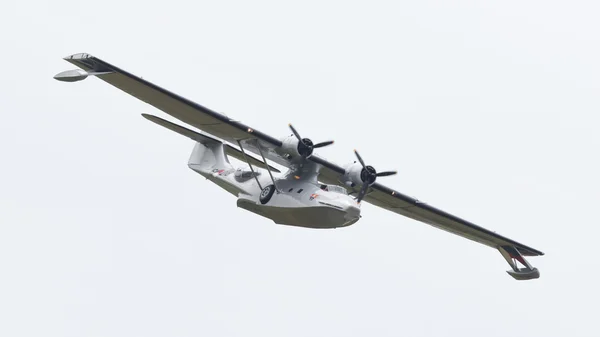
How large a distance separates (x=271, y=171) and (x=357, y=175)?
3219 millimetres

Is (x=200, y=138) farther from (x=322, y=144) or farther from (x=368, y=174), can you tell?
(x=368, y=174)

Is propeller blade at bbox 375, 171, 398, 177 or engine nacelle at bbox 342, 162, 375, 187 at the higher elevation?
propeller blade at bbox 375, 171, 398, 177

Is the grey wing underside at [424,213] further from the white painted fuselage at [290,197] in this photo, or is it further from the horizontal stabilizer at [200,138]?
the horizontal stabilizer at [200,138]

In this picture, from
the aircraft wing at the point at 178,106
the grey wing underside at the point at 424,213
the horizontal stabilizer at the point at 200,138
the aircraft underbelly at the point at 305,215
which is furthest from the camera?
the grey wing underside at the point at 424,213

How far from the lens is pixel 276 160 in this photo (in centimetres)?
3338

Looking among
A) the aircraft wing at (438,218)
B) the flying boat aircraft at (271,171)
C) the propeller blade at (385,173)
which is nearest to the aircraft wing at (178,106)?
the flying boat aircraft at (271,171)

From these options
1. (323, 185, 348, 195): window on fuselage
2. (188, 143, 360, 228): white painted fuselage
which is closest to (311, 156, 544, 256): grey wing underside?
(188, 143, 360, 228): white painted fuselage

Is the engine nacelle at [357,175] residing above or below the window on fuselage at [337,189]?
above

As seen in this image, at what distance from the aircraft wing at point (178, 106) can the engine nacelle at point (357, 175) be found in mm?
2141

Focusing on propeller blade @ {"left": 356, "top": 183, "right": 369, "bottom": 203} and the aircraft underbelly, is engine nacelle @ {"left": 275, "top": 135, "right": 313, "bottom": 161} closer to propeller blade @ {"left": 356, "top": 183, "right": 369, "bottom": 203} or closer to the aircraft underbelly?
the aircraft underbelly

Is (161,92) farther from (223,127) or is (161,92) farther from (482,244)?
(482,244)

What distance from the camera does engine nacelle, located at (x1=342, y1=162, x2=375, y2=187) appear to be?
3269cm

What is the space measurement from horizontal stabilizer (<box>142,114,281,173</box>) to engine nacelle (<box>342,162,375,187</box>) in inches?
102

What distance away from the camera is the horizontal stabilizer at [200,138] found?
32656 mm
